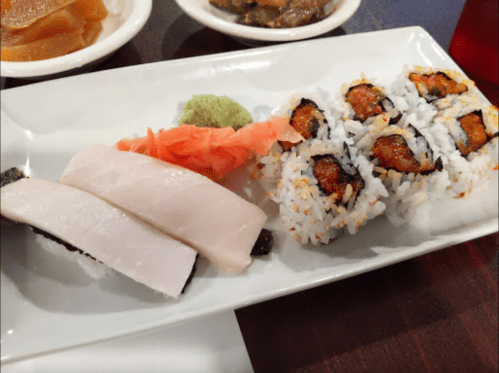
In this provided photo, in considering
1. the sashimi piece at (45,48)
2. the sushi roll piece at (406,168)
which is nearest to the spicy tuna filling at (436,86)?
the sushi roll piece at (406,168)

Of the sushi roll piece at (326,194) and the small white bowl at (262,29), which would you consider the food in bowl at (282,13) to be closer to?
the small white bowl at (262,29)

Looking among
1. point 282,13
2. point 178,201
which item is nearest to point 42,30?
point 178,201

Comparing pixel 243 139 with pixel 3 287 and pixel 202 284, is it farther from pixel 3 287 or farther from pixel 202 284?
pixel 3 287

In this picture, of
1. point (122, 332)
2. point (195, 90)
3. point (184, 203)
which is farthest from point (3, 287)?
point (195, 90)

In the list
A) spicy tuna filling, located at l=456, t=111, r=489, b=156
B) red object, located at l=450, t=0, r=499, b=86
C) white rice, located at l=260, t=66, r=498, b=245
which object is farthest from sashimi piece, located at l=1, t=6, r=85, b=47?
red object, located at l=450, t=0, r=499, b=86

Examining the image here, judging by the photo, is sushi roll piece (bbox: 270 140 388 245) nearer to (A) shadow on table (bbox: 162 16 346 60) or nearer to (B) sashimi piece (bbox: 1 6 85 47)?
(A) shadow on table (bbox: 162 16 346 60)

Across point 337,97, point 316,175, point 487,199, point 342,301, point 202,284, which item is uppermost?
point 337,97
